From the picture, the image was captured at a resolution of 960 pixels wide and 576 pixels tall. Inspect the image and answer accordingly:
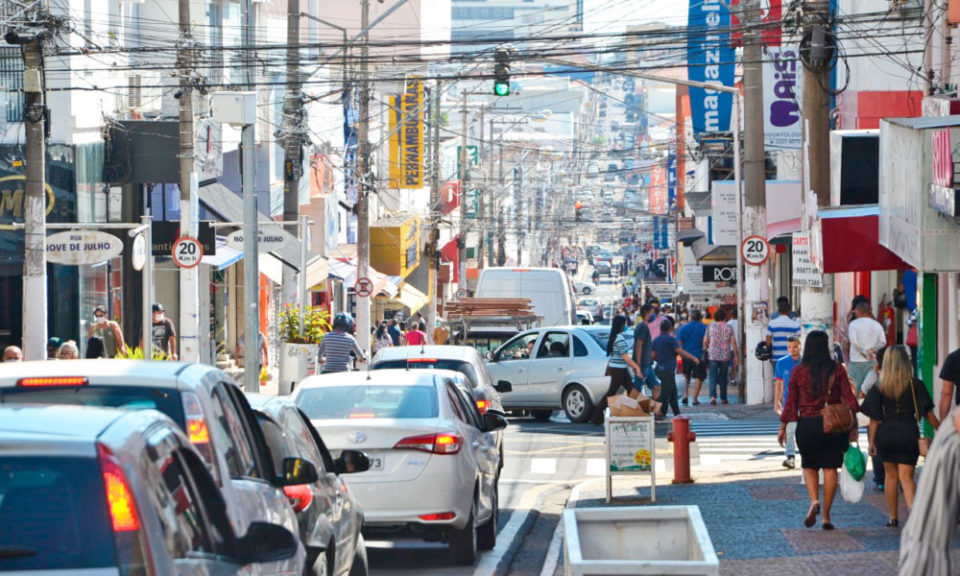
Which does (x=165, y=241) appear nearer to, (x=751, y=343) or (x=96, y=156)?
(x=96, y=156)

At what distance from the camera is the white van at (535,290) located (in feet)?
129

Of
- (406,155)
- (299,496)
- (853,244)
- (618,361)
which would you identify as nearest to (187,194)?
(618,361)

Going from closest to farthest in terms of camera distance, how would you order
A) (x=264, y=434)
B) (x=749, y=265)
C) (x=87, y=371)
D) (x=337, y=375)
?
Result: 1. (x=87, y=371)
2. (x=264, y=434)
3. (x=337, y=375)
4. (x=749, y=265)

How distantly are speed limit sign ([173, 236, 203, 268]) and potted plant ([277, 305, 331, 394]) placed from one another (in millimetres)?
5598

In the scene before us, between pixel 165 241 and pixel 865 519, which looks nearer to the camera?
pixel 865 519

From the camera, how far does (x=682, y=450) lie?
16.6 m

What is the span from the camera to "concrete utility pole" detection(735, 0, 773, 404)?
1052 inches

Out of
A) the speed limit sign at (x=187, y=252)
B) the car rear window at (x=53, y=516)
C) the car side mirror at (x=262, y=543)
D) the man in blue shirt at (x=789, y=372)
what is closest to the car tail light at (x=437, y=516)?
the car side mirror at (x=262, y=543)

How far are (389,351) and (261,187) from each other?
24.8m

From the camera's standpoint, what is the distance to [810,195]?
1855 cm

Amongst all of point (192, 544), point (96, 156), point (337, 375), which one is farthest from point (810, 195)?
point (96, 156)

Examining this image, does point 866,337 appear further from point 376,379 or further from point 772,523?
point 376,379

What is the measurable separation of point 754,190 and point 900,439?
1525cm

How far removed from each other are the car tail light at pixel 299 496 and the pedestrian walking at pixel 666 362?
16744mm
